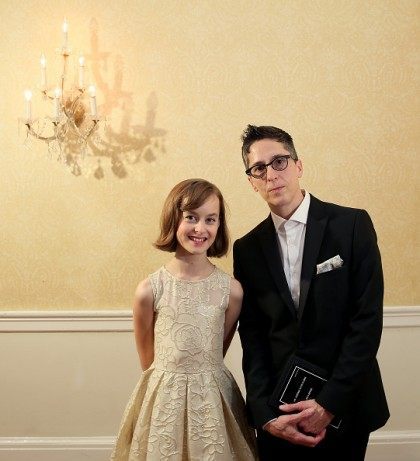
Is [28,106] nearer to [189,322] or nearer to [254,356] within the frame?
[189,322]

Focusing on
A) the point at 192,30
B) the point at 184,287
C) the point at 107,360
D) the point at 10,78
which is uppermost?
the point at 192,30

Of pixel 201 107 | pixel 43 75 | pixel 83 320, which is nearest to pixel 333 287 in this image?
pixel 201 107

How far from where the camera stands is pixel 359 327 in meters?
1.84

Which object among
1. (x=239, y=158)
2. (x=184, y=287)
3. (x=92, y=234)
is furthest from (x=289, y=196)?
(x=92, y=234)

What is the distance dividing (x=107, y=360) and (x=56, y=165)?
42.2 inches

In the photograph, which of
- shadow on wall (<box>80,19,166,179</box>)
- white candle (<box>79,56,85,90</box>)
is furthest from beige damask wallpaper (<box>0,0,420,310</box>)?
white candle (<box>79,56,85,90</box>)

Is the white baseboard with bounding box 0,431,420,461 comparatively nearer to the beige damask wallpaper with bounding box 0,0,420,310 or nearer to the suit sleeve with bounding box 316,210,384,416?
the beige damask wallpaper with bounding box 0,0,420,310

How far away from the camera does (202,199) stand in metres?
1.99

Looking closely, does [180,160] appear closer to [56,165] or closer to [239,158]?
[239,158]

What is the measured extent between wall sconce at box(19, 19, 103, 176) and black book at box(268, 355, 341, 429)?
5.71 ft

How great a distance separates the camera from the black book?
6.10ft

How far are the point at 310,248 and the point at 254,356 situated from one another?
A: 41 cm

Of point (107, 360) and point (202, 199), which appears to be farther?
point (107, 360)

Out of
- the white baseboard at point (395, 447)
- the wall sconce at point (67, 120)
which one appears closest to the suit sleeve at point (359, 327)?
the white baseboard at point (395, 447)
